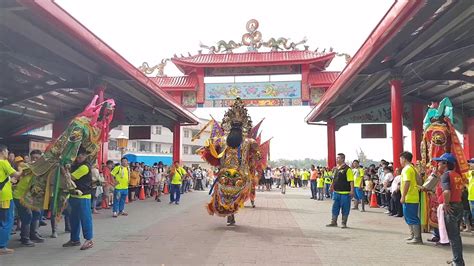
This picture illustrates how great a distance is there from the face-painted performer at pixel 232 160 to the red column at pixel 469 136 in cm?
1144

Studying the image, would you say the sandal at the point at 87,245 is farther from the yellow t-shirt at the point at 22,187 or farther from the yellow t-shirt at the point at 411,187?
the yellow t-shirt at the point at 411,187

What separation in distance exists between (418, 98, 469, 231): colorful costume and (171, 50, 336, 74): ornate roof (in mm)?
15629

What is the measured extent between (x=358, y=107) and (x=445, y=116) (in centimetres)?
1079

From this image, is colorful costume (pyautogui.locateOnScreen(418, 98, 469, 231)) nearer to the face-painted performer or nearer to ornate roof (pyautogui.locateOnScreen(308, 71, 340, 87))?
the face-painted performer

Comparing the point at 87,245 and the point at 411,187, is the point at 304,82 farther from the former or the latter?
the point at 87,245

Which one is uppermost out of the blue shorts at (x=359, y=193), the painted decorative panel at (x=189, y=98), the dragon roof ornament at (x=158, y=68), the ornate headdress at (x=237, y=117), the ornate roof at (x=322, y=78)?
the dragon roof ornament at (x=158, y=68)

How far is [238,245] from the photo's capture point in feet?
20.9

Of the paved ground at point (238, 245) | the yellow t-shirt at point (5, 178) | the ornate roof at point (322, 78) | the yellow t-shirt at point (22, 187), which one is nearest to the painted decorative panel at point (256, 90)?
the ornate roof at point (322, 78)

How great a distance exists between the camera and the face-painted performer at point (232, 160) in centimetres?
809

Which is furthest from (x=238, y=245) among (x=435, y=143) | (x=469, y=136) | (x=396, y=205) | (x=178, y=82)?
(x=178, y=82)

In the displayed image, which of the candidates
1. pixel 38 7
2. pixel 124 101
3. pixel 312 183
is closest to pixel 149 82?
pixel 124 101

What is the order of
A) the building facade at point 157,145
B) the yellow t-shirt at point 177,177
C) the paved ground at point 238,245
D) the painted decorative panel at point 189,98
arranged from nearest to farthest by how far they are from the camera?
the paved ground at point 238,245, the yellow t-shirt at point 177,177, the painted decorative panel at point 189,98, the building facade at point 157,145

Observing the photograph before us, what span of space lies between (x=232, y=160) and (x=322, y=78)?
15.5 m

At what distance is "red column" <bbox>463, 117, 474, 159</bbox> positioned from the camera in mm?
16250
